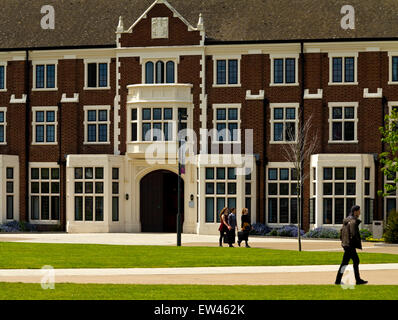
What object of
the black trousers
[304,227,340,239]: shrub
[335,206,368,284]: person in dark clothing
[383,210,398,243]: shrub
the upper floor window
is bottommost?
[304,227,340,239]: shrub

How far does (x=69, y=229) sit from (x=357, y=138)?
1435cm

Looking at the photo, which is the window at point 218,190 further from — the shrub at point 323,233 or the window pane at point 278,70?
the window pane at point 278,70

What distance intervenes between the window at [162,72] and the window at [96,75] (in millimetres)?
2410

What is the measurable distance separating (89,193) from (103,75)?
234 inches

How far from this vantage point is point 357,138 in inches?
1652

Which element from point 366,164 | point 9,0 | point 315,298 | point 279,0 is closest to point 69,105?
point 9,0

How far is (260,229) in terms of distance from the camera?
41438mm

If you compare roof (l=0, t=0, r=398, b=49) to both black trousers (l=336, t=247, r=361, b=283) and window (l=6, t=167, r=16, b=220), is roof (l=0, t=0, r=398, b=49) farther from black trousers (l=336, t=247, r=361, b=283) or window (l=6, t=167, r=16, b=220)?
black trousers (l=336, t=247, r=361, b=283)

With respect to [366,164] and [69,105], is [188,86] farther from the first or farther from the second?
[366,164]

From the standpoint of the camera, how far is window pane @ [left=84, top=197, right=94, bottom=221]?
1710 inches

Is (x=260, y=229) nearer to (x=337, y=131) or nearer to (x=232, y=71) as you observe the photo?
(x=337, y=131)

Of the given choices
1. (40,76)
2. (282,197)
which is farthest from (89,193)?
(282,197)

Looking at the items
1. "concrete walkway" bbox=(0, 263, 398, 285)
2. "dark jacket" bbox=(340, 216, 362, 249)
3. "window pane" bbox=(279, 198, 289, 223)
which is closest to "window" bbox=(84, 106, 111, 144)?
"window pane" bbox=(279, 198, 289, 223)

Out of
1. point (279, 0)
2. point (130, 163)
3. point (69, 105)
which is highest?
point (279, 0)
